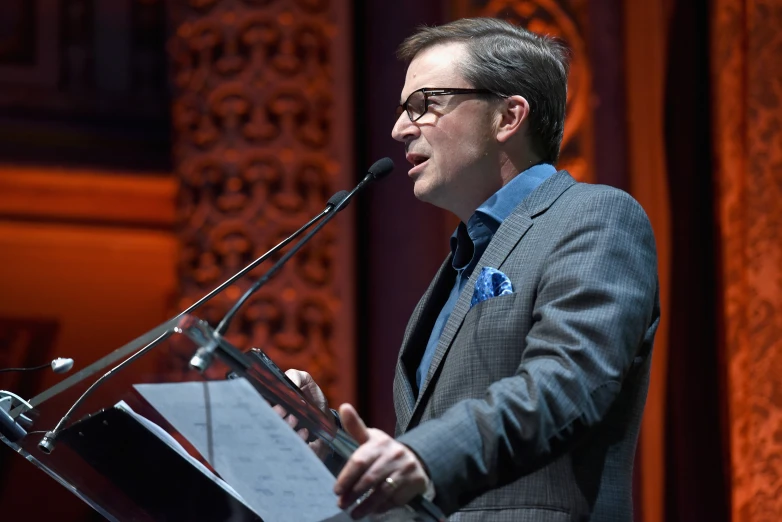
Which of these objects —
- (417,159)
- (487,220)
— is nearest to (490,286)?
(487,220)

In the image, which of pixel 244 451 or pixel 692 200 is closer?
pixel 244 451

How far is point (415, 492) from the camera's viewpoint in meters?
1.13

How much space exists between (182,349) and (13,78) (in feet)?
9.01

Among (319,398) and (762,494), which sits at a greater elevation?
(319,398)

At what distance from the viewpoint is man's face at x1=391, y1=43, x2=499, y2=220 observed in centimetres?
172

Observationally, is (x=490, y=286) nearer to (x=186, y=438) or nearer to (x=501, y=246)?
(x=501, y=246)

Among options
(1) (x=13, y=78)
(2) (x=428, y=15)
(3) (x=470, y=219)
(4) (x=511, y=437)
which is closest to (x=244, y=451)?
(4) (x=511, y=437)

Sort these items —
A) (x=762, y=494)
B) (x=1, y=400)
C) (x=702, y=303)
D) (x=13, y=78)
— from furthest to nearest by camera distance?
(x=13, y=78)
(x=702, y=303)
(x=762, y=494)
(x=1, y=400)

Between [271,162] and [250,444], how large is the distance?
77.1 inches

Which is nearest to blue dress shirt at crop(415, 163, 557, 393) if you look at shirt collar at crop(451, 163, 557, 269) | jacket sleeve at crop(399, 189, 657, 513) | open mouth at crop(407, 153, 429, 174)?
shirt collar at crop(451, 163, 557, 269)

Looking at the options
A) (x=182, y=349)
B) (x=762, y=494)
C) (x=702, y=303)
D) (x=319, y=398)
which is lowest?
(x=762, y=494)

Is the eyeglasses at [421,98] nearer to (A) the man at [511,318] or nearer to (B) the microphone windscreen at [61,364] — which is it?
(A) the man at [511,318]

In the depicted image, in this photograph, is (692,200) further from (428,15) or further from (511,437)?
(511,437)

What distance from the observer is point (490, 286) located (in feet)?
4.89
